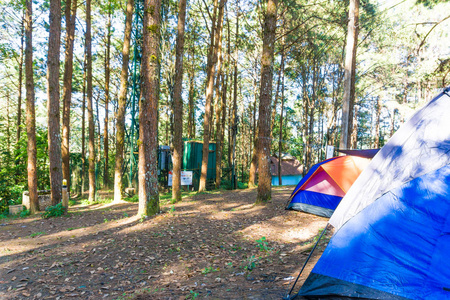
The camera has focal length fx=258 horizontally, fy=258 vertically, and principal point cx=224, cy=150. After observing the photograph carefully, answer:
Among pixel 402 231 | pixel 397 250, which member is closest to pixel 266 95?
pixel 402 231

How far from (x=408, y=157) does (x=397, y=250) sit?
1140 millimetres

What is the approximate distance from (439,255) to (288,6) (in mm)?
13259

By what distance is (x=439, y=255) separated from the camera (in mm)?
2652

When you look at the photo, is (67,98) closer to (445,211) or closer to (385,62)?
(445,211)

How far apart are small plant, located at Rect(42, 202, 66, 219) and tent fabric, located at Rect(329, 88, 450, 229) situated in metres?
8.82

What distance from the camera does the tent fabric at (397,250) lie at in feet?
8.68

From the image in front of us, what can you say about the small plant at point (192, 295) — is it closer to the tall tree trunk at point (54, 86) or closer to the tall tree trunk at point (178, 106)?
the tall tree trunk at point (178, 106)

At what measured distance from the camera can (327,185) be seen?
7.41 meters

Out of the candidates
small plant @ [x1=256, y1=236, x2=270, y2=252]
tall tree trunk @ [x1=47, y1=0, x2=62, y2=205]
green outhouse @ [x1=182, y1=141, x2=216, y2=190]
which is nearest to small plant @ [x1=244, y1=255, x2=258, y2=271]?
small plant @ [x1=256, y1=236, x2=270, y2=252]

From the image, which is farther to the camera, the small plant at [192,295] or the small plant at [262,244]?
the small plant at [262,244]

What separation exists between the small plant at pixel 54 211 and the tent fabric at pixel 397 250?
8.66m

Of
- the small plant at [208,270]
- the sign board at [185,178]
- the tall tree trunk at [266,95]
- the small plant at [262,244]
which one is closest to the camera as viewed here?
the small plant at [208,270]

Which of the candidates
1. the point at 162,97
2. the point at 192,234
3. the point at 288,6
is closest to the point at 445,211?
the point at 192,234

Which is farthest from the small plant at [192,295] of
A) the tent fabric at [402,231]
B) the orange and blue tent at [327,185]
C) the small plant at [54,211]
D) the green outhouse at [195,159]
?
the green outhouse at [195,159]
